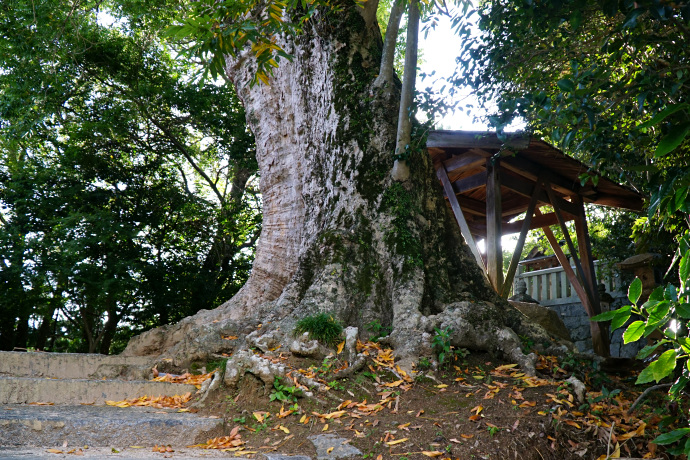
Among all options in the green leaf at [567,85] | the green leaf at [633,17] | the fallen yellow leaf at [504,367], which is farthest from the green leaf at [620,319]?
the fallen yellow leaf at [504,367]

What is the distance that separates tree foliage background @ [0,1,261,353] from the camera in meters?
8.51

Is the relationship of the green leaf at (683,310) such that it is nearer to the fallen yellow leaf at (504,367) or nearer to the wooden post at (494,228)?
the fallen yellow leaf at (504,367)

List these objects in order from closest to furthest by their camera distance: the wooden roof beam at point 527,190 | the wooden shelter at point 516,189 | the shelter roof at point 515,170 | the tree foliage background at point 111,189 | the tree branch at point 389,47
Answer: the tree branch at point 389,47 < the shelter roof at point 515,170 < the wooden shelter at point 516,189 < the wooden roof beam at point 527,190 < the tree foliage background at point 111,189

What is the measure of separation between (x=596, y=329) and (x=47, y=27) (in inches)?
373

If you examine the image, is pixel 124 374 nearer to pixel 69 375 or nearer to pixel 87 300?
pixel 69 375

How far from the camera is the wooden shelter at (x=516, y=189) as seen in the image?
20.3ft

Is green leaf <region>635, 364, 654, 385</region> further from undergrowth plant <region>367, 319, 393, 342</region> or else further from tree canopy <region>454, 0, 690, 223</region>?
undergrowth plant <region>367, 319, 393, 342</region>

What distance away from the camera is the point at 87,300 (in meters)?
9.35

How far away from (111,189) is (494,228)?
760 centimetres

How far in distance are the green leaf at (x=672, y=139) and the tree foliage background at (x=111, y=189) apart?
8522mm

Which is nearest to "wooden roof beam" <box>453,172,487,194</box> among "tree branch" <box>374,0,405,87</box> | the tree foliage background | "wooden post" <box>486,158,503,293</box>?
"wooden post" <box>486,158,503,293</box>

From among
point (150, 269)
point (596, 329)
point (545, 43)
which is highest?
point (545, 43)

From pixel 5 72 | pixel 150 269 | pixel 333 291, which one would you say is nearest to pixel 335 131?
pixel 333 291

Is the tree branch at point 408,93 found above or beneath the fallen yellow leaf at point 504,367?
above
